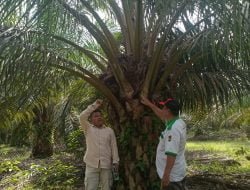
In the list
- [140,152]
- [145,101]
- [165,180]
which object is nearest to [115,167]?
[140,152]

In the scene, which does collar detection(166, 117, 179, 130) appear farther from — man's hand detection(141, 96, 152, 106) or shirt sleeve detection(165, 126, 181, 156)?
man's hand detection(141, 96, 152, 106)

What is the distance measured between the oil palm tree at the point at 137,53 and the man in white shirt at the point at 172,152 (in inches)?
33.9

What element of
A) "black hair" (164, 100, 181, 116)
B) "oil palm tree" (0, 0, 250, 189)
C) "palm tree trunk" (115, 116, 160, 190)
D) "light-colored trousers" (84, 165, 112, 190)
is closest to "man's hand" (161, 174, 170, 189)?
"black hair" (164, 100, 181, 116)

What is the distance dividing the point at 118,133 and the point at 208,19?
7.51ft

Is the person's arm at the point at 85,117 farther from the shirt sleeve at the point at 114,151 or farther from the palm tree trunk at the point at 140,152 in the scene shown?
the palm tree trunk at the point at 140,152

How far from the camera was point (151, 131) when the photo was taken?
6.82m

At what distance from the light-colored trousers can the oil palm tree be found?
444mm

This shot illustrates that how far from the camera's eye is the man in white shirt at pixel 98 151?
6.46m

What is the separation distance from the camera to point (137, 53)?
7121 mm

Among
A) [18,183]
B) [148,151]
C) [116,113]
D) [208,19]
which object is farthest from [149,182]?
[18,183]

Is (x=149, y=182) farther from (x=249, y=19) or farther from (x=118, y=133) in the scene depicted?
(x=249, y=19)

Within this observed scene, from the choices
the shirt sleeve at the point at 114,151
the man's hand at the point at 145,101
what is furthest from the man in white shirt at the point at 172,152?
the shirt sleeve at the point at 114,151

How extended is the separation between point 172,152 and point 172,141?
0.13 metres

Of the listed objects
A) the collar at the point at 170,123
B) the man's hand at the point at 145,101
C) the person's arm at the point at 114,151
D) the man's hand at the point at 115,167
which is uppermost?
the man's hand at the point at 145,101
